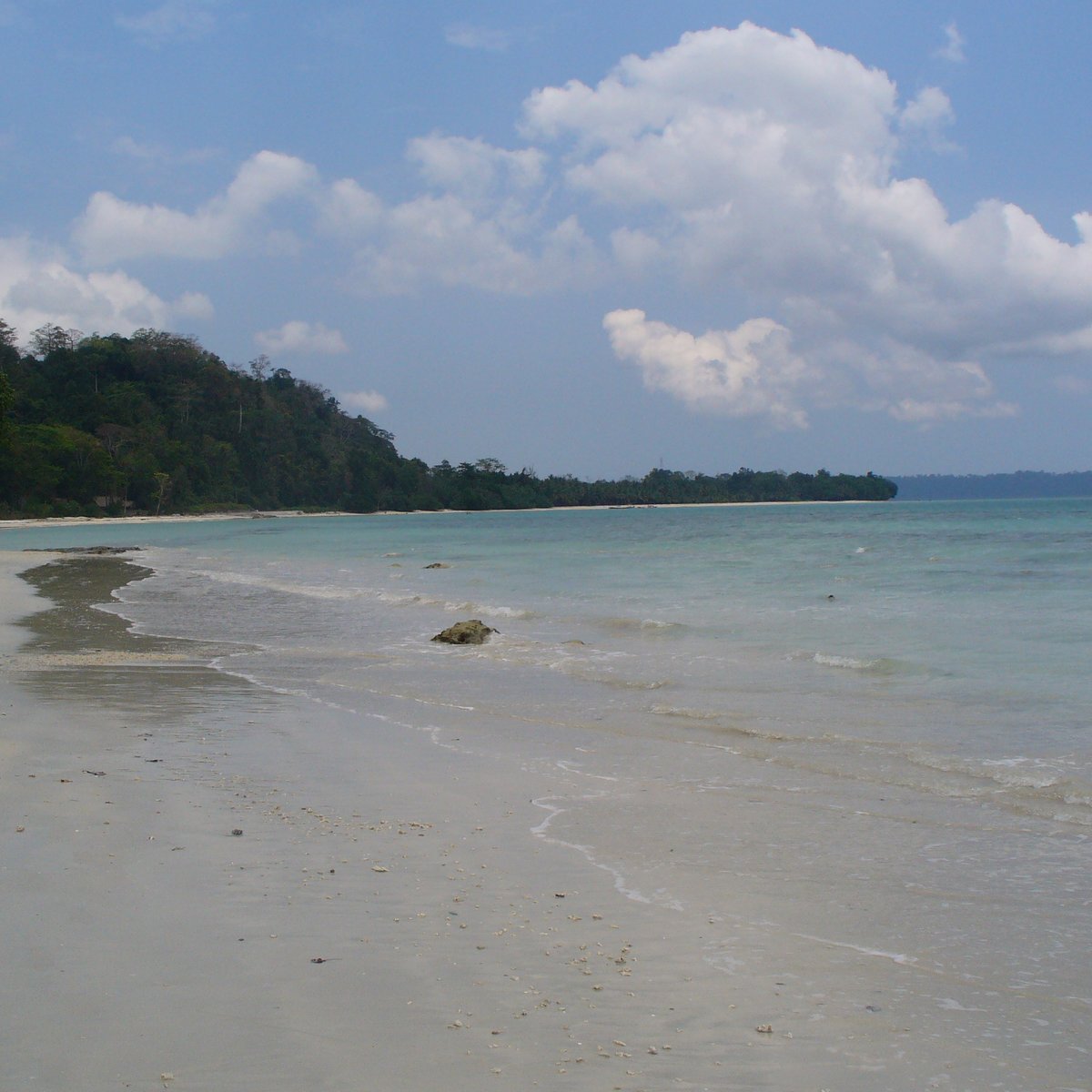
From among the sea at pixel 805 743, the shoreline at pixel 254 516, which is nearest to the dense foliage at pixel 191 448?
the shoreline at pixel 254 516

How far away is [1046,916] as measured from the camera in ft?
14.8

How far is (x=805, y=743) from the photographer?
8.27m

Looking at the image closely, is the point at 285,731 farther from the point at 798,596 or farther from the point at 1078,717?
the point at 798,596

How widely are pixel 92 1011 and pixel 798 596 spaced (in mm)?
19151

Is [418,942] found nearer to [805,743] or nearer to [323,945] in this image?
[323,945]

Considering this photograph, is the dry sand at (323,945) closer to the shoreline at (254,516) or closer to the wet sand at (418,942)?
the wet sand at (418,942)

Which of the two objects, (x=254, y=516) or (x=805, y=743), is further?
(x=254, y=516)

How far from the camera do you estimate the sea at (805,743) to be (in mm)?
4066

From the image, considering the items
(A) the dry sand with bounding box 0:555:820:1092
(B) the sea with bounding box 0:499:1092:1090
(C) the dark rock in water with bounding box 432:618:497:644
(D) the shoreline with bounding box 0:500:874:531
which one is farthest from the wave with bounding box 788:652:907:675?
(D) the shoreline with bounding box 0:500:874:531

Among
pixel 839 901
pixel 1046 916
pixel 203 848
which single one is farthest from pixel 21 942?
pixel 1046 916

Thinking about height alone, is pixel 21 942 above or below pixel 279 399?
below

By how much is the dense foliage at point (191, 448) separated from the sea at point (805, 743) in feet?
247

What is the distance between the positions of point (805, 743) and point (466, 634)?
731 cm

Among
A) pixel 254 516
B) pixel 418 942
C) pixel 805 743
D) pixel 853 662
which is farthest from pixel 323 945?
pixel 254 516
